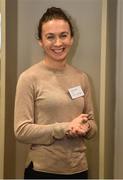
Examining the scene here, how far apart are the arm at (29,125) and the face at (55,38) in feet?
0.67

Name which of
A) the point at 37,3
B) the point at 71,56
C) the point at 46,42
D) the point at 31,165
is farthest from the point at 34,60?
the point at 31,165

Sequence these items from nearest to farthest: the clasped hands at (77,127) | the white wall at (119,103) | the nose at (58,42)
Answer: the clasped hands at (77,127) → the nose at (58,42) → the white wall at (119,103)

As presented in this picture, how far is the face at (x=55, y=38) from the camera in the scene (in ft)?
5.22

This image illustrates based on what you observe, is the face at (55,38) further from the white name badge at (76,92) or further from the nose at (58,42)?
the white name badge at (76,92)

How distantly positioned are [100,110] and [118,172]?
50 cm

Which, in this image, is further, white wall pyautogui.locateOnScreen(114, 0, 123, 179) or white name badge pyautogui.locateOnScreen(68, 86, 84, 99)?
white wall pyautogui.locateOnScreen(114, 0, 123, 179)

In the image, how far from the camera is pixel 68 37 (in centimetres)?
163

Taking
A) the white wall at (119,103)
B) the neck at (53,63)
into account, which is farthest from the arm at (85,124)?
the white wall at (119,103)

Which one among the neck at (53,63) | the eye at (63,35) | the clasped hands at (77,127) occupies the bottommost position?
the clasped hands at (77,127)

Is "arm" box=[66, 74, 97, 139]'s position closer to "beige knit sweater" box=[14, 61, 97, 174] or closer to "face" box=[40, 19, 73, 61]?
"beige knit sweater" box=[14, 61, 97, 174]

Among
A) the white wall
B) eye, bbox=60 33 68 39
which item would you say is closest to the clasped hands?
eye, bbox=60 33 68 39

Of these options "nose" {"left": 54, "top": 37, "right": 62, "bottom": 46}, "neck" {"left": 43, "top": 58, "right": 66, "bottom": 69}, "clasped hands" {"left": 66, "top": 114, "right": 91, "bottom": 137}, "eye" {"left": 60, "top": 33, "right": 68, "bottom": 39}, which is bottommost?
"clasped hands" {"left": 66, "top": 114, "right": 91, "bottom": 137}

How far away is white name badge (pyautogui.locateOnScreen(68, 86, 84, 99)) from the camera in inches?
63.5

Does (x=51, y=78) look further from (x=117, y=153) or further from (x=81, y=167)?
(x=117, y=153)
